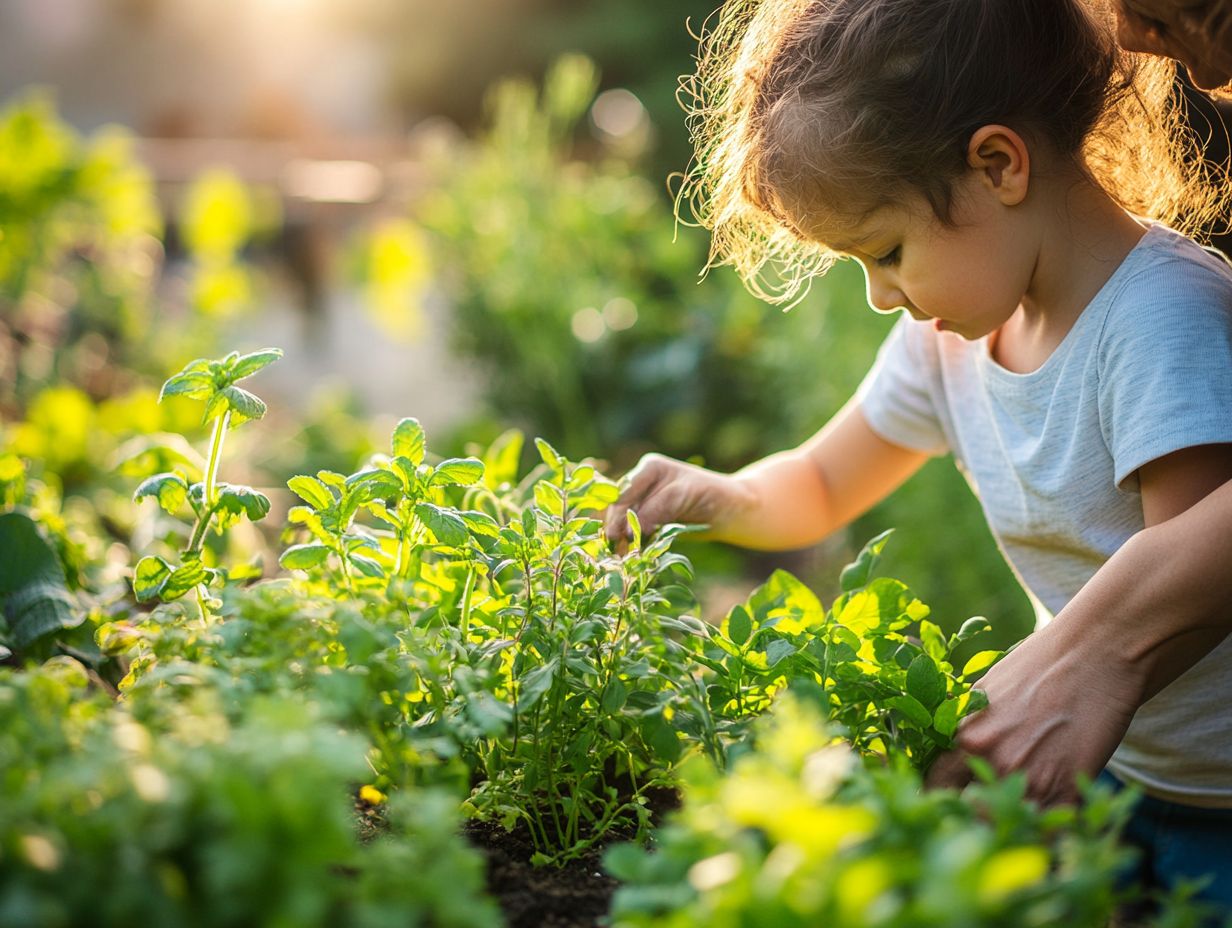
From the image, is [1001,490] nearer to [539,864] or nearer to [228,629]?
[539,864]

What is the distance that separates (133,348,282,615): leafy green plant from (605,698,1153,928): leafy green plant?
0.47 metres

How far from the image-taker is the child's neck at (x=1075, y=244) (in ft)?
3.79

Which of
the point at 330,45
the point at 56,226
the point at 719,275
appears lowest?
the point at 719,275

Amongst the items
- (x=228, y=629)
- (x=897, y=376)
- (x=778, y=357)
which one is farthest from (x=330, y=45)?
(x=228, y=629)

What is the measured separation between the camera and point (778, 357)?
3.06 m

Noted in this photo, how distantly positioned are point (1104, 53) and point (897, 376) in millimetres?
470

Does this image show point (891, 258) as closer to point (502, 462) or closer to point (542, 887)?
point (502, 462)

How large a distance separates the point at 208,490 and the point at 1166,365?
2.70 feet

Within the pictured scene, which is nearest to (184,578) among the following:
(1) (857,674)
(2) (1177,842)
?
(1) (857,674)

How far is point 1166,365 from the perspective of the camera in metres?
1.03

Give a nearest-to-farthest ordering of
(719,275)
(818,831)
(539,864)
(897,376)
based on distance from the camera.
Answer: (818,831), (539,864), (897,376), (719,275)

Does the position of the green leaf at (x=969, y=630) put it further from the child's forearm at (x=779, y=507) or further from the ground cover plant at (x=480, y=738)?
the child's forearm at (x=779, y=507)

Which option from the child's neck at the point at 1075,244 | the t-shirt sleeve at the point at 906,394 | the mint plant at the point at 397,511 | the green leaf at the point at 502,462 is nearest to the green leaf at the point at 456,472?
the mint plant at the point at 397,511

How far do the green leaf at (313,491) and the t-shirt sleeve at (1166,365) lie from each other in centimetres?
69
